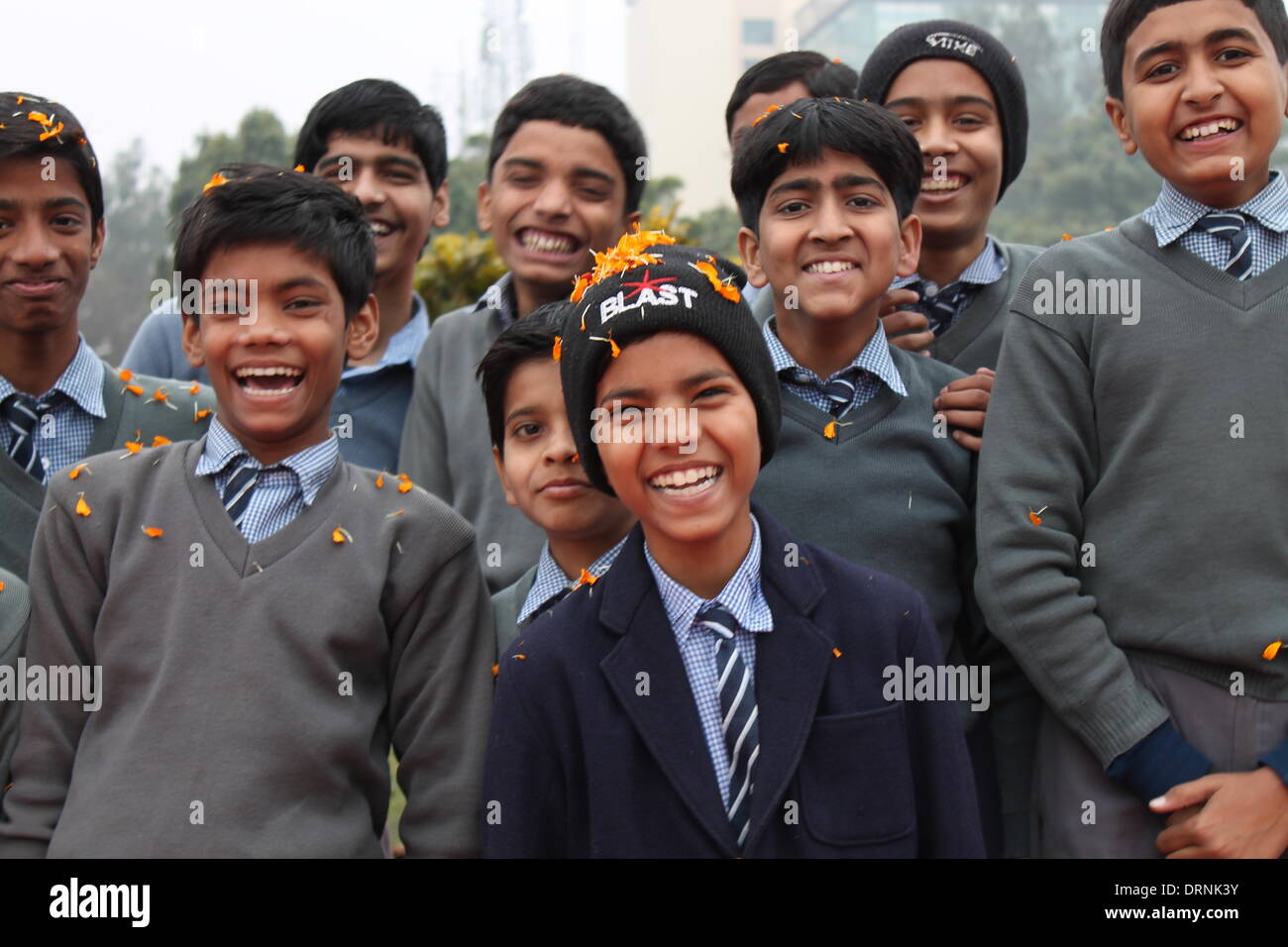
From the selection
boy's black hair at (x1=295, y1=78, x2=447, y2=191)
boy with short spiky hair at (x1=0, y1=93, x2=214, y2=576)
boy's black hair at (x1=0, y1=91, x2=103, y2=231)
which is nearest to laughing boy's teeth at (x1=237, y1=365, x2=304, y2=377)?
boy with short spiky hair at (x1=0, y1=93, x2=214, y2=576)

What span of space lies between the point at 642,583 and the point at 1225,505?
3.63 feet

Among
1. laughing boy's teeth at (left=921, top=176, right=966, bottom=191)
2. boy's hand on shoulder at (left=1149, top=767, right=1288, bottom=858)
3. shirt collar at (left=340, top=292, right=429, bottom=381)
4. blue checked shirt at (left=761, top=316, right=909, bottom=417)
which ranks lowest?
boy's hand on shoulder at (left=1149, top=767, right=1288, bottom=858)

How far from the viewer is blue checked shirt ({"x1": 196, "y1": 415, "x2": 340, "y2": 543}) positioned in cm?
271

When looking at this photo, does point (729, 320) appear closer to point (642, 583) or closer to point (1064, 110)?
point (642, 583)

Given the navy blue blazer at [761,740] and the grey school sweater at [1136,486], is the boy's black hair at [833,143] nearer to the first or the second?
the grey school sweater at [1136,486]

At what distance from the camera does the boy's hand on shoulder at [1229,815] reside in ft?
8.21

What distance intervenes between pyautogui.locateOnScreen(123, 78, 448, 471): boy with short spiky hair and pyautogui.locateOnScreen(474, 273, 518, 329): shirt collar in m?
0.26

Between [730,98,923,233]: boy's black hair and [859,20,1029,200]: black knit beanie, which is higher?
[859,20,1029,200]: black knit beanie

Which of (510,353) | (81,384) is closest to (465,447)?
(510,353)

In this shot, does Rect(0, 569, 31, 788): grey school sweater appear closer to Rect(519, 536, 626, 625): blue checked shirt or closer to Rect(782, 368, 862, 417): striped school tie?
Rect(519, 536, 626, 625): blue checked shirt

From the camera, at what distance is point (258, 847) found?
2.44m

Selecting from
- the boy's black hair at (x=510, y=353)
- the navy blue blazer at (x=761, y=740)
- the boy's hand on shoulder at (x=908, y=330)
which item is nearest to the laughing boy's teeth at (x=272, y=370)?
the boy's black hair at (x=510, y=353)

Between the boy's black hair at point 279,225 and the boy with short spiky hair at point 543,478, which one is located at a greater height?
the boy's black hair at point 279,225

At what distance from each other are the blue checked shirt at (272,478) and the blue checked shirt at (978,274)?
150 cm
